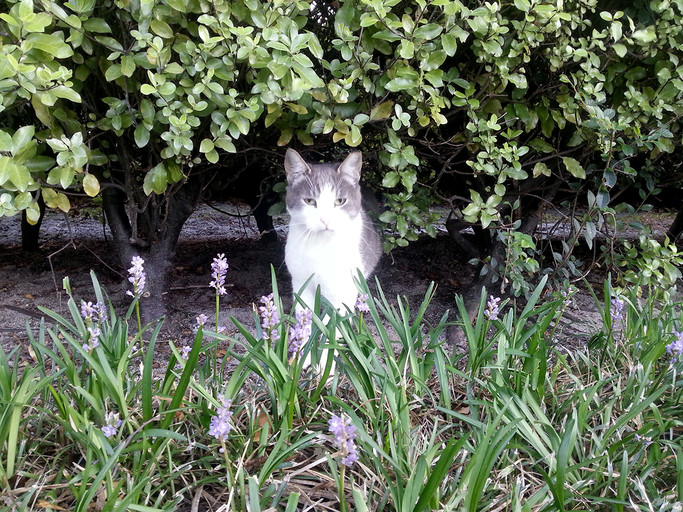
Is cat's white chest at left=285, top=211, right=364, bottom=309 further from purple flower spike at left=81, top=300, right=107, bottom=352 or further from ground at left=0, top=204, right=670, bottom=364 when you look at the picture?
purple flower spike at left=81, top=300, right=107, bottom=352

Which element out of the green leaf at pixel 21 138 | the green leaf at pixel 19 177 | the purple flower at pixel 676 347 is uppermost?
the green leaf at pixel 21 138

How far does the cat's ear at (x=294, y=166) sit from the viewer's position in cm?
260

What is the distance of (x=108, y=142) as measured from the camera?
264 cm

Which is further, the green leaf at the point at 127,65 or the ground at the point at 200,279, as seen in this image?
the ground at the point at 200,279

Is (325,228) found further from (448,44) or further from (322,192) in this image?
(448,44)

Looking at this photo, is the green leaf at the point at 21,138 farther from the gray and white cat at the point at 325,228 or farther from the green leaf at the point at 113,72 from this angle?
the gray and white cat at the point at 325,228

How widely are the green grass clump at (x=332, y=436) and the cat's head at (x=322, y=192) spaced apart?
92 cm

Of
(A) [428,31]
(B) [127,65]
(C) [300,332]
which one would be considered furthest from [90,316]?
(A) [428,31]

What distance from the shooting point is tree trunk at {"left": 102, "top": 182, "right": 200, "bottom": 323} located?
2838 mm

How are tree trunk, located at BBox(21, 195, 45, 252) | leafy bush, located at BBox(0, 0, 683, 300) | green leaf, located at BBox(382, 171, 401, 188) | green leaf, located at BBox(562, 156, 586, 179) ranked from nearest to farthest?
leafy bush, located at BBox(0, 0, 683, 300), green leaf, located at BBox(382, 171, 401, 188), green leaf, located at BBox(562, 156, 586, 179), tree trunk, located at BBox(21, 195, 45, 252)

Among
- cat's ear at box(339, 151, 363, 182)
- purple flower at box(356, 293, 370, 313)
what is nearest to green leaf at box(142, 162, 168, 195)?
cat's ear at box(339, 151, 363, 182)

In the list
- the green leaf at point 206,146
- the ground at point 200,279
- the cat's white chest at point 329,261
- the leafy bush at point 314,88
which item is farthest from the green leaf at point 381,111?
the ground at point 200,279

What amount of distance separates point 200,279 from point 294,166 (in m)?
1.60

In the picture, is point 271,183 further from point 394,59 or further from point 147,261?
point 394,59
